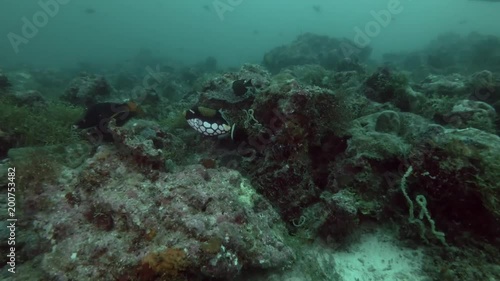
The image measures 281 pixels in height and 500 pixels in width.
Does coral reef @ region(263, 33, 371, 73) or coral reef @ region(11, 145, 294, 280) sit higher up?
coral reef @ region(11, 145, 294, 280)

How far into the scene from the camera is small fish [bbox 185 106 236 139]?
177 inches

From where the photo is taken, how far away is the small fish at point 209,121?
4.49 metres

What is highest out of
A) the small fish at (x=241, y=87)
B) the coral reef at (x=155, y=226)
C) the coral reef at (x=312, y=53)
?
the small fish at (x=241, y=87)

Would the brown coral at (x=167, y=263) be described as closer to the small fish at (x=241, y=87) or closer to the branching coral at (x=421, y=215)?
the branching coral at (x=421, y=215)

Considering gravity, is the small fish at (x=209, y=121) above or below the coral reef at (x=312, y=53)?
above

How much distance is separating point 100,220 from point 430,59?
24.8 metres

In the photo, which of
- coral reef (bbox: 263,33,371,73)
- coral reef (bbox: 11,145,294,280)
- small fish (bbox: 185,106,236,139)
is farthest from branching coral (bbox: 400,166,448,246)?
coral reef (bbox: 263,33,371,73)

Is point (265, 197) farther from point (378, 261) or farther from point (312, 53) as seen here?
point (312, 53)

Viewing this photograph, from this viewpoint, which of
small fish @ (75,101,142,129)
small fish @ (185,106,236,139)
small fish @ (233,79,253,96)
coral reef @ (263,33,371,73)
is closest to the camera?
small fish @ (185,106,236,139)

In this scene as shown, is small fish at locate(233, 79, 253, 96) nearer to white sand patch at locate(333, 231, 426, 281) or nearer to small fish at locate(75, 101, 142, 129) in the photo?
small fish at locate(75, 101, 142, 129)

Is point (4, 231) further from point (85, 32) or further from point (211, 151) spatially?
point (85, 32)

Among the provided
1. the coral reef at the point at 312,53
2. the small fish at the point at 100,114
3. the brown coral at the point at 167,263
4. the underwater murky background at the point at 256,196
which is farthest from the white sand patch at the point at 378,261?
the coral reef at the point at 312,53

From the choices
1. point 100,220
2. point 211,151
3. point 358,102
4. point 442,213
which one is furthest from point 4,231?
point 358,102

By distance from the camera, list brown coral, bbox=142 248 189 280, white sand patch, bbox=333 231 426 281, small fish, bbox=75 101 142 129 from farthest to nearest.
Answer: small fish, bbox=75 101 142 129
white sand patch, bbox=333 231 426 281
brown coral, bbox=142 248 189 280
